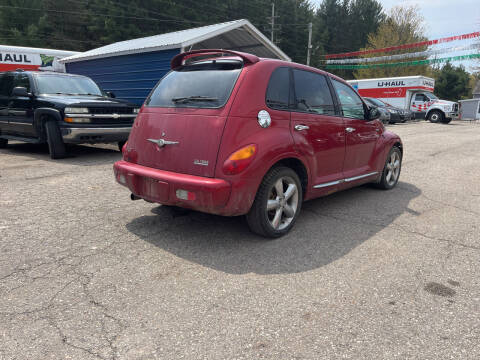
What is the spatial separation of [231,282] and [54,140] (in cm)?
615

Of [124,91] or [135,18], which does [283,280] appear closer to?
[124,91]

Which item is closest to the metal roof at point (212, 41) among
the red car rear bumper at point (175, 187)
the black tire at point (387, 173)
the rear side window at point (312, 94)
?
the black tire at point (387, 173)

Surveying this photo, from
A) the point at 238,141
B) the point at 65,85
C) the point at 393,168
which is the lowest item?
the point at 393,168

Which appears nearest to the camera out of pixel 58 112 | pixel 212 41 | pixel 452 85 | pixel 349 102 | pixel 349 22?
pixel 349 102

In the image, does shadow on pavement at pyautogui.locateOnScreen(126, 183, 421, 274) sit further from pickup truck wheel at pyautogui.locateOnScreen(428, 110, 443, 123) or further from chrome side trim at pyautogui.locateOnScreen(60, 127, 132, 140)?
pickup truck wheel at pyautogui.locateOnScreen(428, 110, 443, 123)

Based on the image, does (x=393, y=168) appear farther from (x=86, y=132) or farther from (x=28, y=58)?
(x=28, y=58)

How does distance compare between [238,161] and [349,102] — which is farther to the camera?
[349,102]

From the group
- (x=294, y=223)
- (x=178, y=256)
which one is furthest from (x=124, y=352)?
(x=294, y=223)

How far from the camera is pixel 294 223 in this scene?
149 inches

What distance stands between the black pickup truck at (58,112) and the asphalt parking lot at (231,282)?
269 centimetres

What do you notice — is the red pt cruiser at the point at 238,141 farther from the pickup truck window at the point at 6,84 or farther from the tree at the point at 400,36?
the tree at the point at 400,36

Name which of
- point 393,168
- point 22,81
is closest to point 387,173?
point 393,168

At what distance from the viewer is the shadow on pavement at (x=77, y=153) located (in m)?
7.48

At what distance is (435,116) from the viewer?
24.6 meters
